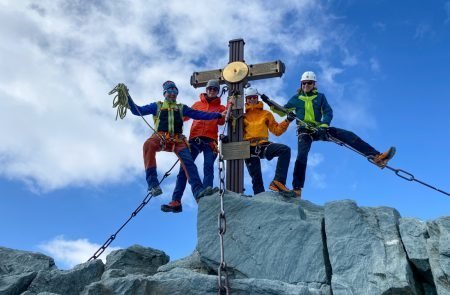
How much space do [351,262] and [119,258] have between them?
15.1 feet

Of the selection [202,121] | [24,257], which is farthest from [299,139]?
[24,257]

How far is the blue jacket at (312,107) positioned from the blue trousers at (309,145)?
281 mm

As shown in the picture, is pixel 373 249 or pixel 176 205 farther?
pixel 176 205

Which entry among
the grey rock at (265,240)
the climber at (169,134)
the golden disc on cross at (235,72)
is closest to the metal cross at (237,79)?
the golden disc on cross at (235,72)

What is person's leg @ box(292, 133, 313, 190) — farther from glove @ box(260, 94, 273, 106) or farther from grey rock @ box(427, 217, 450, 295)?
grey rock @ box(427, 217, 450, 295)

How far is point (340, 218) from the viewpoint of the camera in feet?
32.0

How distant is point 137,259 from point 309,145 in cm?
443

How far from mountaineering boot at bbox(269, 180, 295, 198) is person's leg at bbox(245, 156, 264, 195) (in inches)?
25.9

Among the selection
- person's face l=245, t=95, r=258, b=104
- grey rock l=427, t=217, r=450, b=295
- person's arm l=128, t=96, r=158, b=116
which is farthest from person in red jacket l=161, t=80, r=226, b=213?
grey rock l=427, t=217, r=450, b=295

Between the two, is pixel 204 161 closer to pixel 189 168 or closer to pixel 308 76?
pixel 189 168

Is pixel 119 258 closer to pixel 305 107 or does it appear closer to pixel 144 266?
pixel 144 266

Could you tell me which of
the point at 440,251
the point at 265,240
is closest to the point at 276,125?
the point at 265,240

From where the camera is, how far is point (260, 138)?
12711 millimetres

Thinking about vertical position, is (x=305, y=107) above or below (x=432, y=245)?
above
